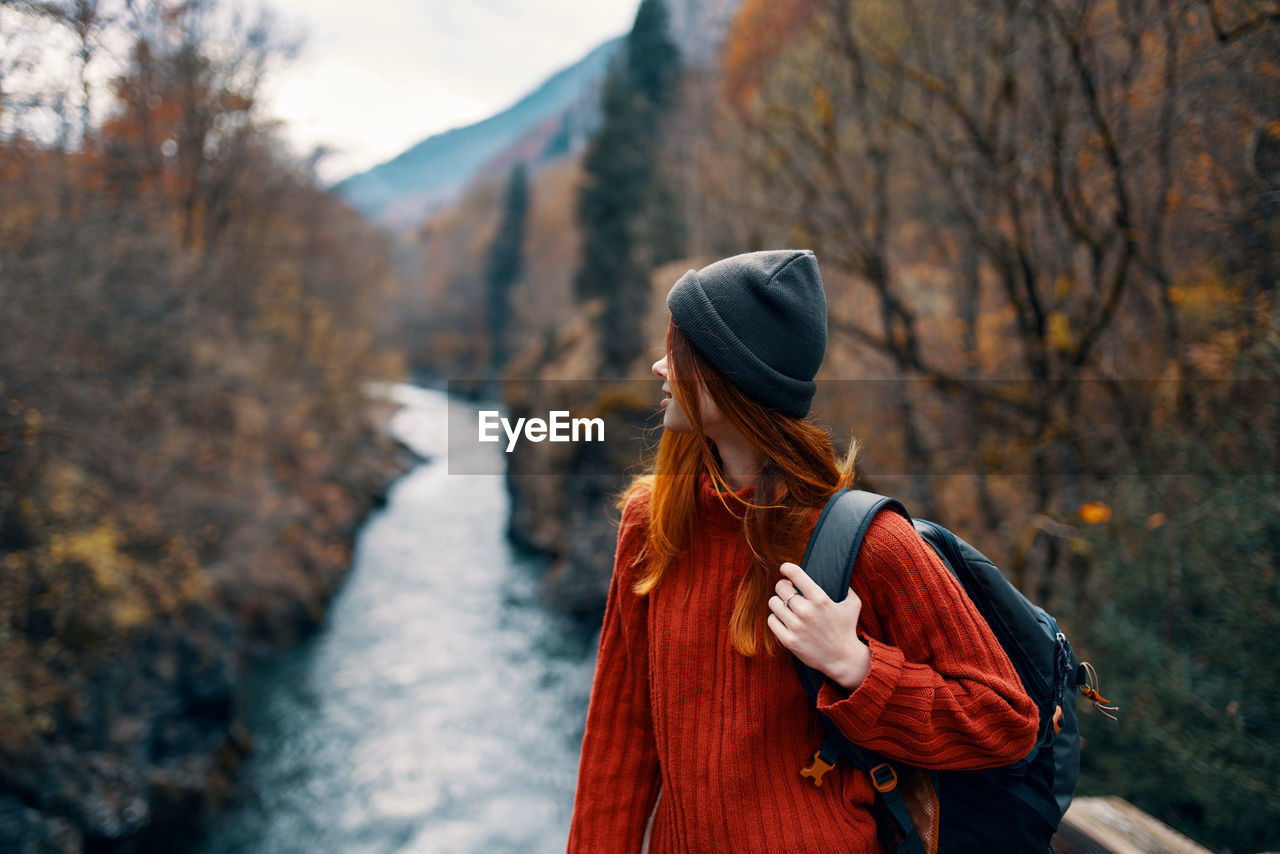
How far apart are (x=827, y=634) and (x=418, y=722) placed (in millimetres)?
11889

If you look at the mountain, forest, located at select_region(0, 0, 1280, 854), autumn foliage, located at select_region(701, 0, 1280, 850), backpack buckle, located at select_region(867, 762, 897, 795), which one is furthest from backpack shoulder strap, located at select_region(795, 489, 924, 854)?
the mountain

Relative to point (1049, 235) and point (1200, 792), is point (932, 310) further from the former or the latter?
point (1200, 792)

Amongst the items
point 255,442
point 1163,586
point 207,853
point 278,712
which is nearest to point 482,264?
point 255,442

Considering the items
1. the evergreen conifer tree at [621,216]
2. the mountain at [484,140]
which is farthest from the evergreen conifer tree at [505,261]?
the evergreen conifer tree at [621,216]

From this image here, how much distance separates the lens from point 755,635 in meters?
1.17

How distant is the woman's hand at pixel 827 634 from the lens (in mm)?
1033

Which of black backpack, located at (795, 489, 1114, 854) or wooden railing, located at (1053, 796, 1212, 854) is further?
wooden railing, located at (1053, 796, 1212, 854)

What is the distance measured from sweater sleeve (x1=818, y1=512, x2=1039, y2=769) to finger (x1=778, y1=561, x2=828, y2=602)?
0.11 meters

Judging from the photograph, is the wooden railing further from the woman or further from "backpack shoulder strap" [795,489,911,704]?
"backpack shoulder strap" [795,489,911,704]

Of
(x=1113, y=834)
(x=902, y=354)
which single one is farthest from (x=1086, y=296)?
(x=1113, y=834)

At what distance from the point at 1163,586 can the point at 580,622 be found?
43.3 ft

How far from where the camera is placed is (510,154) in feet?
253

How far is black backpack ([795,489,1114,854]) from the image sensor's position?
110cm

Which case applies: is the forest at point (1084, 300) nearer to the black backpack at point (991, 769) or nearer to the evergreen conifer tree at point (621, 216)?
the black backpack at point (991, 769)
